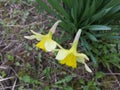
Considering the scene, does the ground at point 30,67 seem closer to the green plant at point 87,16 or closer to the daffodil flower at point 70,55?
the green plant at point 87,16

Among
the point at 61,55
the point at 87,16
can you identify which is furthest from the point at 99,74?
the point at 61,55

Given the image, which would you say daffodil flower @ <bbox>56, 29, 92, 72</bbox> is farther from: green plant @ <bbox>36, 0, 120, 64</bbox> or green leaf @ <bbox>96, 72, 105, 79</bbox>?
green leaf @ <bbox>96, 72, 105, 79</bbox>

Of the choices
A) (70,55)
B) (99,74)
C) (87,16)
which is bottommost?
(99,74)

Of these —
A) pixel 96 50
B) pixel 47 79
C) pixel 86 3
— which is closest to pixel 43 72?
pixel 47 79

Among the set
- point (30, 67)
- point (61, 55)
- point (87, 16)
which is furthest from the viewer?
point (30, 67)

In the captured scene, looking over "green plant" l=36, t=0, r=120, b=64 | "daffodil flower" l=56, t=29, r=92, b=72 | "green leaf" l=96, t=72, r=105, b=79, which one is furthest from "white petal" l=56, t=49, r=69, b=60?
"green leaf" l=96, t=72, r=105, b=79

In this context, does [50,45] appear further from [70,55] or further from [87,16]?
[87,16]

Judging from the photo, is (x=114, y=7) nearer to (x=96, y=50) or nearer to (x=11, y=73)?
(x=96, y=50)

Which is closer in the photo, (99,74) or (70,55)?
(70,55)

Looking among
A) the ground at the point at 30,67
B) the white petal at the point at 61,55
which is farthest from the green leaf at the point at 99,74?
the white petal at the point at 61,55
